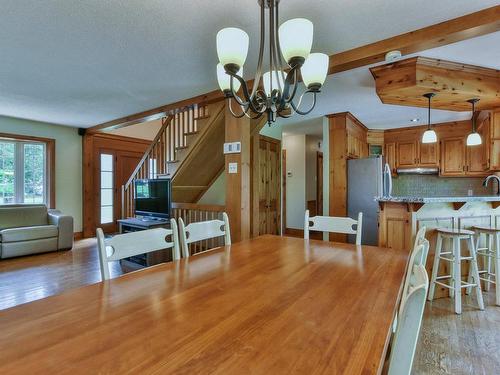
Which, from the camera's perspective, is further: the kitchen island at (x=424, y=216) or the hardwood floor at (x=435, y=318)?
the kitchen island at (x=424, y=216)

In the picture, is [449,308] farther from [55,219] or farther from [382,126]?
[55,219]

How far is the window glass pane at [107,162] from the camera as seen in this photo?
21.3 feet

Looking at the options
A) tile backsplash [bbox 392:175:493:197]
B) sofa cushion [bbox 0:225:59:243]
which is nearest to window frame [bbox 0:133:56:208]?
sofa cushion [bbox 0:225:59:243]

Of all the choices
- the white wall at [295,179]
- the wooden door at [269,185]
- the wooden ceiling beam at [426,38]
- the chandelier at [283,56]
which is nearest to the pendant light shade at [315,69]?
the chandelier at [283,56]

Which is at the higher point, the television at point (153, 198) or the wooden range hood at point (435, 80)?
the wooden range hood at point (435, 80)

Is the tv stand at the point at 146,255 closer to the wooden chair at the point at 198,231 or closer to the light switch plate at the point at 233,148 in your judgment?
the light switch plate at the point at 233,148

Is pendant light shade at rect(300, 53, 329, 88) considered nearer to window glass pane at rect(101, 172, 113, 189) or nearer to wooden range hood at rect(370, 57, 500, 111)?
wooden range hood at rect(370, 57, 500, 111)

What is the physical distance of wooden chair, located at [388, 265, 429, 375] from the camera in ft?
2.18

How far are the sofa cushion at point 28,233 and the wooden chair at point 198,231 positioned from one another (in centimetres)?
396

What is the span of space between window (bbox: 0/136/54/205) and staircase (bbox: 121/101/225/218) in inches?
78.1

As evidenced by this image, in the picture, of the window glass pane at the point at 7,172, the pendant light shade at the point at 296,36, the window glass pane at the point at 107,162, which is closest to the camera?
the pendant light shade at the point at 296,36

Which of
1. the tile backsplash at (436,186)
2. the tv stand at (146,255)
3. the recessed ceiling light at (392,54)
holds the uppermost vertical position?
the recessed ceiling light at (392,54)

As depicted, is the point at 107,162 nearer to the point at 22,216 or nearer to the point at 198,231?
the point at 22,216

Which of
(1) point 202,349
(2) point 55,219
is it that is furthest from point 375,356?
(2) point 55,219
